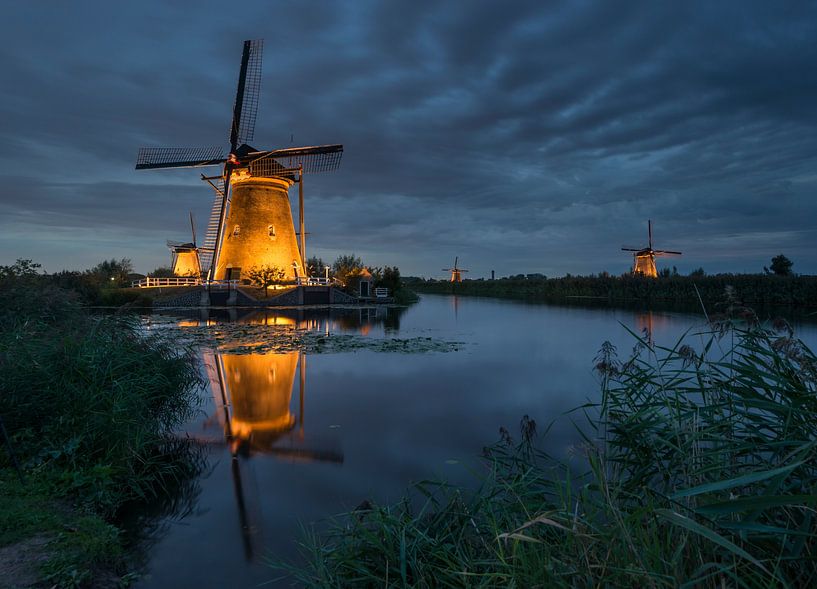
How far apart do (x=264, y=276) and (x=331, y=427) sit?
24.1 m

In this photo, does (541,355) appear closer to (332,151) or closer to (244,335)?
(244,335)

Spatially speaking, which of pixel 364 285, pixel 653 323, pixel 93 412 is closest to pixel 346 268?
pixel 364 285

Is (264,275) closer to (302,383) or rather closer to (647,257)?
(302,383)

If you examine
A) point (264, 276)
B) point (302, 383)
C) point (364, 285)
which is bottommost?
point (302, 383)

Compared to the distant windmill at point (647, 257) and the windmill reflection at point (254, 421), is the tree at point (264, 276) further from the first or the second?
the distant windmill at point (647, 257)

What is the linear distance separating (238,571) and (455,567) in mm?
1672

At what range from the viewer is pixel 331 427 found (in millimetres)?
6004

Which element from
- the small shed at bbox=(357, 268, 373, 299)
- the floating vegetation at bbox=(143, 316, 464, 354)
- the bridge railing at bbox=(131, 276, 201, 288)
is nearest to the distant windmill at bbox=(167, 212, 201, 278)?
the bridge railing at bbox=(131, 276, 201, 288)

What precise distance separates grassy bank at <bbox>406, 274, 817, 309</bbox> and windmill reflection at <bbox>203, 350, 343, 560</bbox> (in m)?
18.1

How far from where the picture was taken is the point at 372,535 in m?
2.32

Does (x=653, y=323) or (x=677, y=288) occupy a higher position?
(x=677, y=288)

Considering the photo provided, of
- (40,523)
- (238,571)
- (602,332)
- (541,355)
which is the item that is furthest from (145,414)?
(602,332)

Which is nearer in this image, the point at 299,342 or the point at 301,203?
the point at 299,342

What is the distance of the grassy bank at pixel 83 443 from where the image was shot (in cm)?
284
